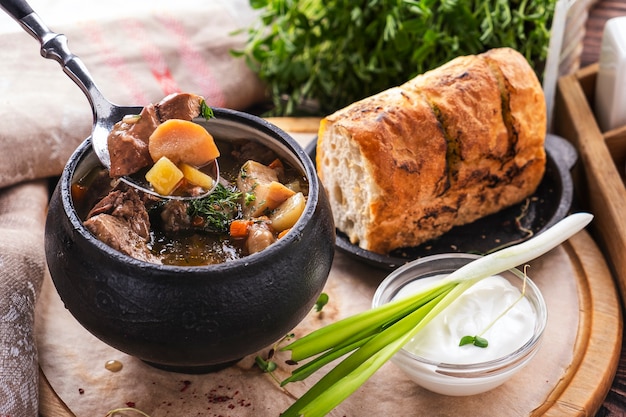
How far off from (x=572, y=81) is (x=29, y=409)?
2.88m

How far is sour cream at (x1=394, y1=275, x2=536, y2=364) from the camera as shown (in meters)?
→ 2.40

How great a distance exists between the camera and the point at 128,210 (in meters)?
2.30

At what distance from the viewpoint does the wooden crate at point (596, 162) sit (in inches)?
120

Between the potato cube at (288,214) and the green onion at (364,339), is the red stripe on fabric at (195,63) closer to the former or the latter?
the potato cube at (288,214)

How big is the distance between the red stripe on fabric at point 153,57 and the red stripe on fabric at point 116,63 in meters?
0.14

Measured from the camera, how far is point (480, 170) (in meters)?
3.17

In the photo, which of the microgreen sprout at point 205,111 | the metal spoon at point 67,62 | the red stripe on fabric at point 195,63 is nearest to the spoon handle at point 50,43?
the metal spoon at point 67,62

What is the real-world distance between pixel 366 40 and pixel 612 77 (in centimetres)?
122

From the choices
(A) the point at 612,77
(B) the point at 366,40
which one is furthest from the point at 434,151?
(B) the point at 366,40

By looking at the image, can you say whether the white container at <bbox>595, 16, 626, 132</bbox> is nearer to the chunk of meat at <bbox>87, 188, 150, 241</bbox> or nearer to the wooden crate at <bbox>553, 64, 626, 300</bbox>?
the wooden crate at <bbox>553, 64, 626, 300</bbox>

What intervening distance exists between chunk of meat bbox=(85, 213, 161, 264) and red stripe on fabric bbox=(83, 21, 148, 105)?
160 centimetres

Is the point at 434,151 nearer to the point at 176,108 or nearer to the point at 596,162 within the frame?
the point at 596,162

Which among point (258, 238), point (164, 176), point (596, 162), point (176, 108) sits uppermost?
point (176, 108)

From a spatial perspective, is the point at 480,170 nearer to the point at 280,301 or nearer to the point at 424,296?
the point at 424,296
